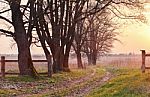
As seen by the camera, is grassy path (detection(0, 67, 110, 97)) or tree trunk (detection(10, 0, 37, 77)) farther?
tree trunk (detection(10, 0, 37, 77))

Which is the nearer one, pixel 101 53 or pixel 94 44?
pixel 94 44

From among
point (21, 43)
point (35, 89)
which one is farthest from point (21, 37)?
point (35, 89)

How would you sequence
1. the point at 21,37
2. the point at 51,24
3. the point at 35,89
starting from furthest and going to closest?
the point at 51,24 → the point at 21,37 → the point at 35,89

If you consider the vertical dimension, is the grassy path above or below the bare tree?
below

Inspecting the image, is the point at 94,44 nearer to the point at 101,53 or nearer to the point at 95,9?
the point at 101,53

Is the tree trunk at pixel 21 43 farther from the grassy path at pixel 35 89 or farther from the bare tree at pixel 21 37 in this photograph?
the grassy path at pixel 35 89

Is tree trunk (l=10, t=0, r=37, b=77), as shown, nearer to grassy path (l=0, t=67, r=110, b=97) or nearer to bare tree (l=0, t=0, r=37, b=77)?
bare tree (l=0, t=0, r=37, b=77)

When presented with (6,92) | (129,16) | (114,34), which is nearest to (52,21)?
(129,16)

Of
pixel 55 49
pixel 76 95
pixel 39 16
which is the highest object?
pixel 39 16

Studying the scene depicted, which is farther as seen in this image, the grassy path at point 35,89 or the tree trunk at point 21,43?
the tree trunk at point 21,43

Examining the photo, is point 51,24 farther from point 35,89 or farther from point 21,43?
point 35,89

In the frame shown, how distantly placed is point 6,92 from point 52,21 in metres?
16.5

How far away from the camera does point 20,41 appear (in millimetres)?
25016

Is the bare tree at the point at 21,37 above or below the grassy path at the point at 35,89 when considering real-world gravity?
above
